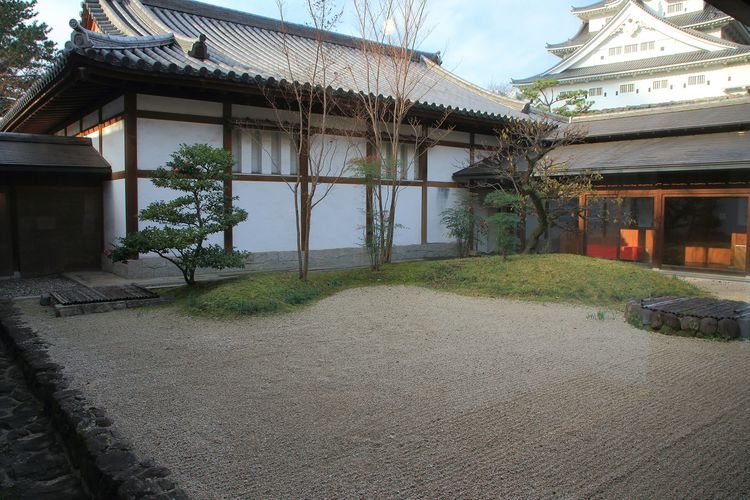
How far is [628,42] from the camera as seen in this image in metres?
33.0

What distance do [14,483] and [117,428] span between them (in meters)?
0.58

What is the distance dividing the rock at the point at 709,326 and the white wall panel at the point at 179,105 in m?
8.54

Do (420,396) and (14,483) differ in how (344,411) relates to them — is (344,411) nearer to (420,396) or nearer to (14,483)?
(420,396)

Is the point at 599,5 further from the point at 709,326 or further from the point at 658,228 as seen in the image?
the point at 709,326

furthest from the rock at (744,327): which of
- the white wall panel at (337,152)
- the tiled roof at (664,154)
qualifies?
the white wall panel at (337,152)

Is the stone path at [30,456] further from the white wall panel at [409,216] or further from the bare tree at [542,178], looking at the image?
the white wall panel at [409,216]

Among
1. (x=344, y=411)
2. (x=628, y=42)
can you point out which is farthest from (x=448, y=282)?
(x=628, y=42)

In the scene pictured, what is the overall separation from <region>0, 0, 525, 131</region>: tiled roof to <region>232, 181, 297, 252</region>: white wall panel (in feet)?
6.88

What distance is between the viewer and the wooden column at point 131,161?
9.44 m

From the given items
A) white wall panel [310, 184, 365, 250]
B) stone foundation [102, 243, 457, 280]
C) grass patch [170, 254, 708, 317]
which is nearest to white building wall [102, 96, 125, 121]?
stone foundation [102, 243, 457, 280]

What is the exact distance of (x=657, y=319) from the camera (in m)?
6.16

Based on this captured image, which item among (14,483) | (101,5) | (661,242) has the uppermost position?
(101,5)

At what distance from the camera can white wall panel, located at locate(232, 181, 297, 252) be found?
10.7 meters

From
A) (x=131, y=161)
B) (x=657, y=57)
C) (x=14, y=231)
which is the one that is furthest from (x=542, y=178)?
(x=657, y=57)
